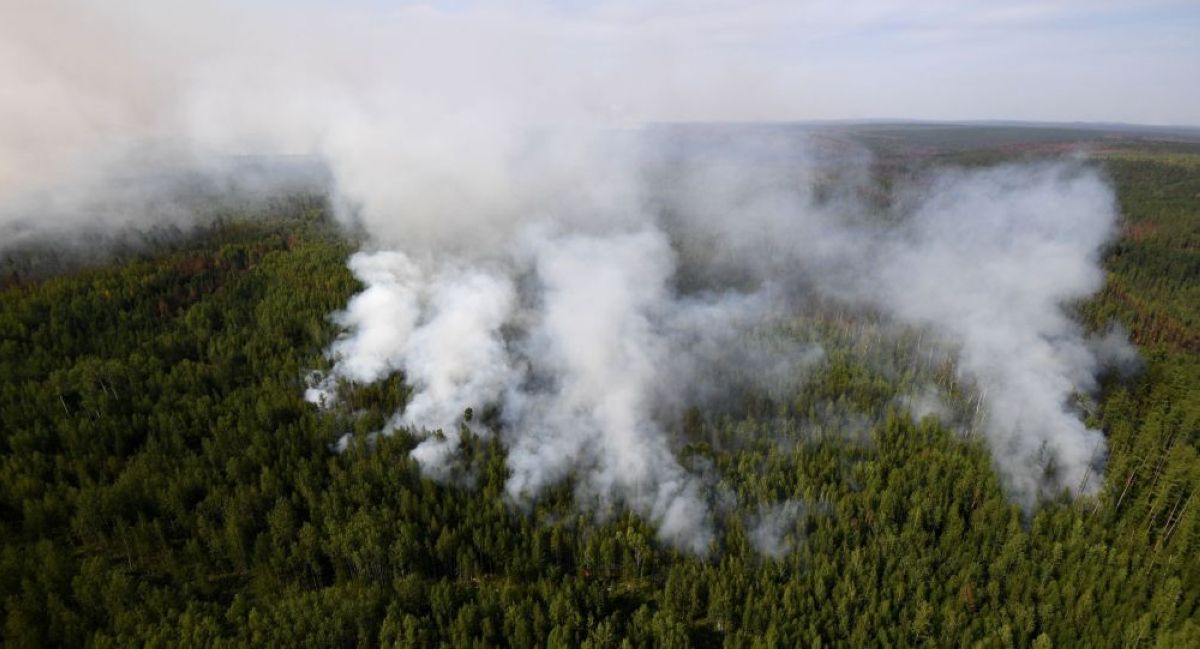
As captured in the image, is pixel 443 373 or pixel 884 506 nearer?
pixel 884 506

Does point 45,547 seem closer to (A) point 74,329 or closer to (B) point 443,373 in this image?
(B) point 443,373

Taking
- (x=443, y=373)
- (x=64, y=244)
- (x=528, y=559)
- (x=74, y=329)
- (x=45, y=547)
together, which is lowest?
(x=528, y=559)

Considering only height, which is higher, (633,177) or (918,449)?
(633,177)

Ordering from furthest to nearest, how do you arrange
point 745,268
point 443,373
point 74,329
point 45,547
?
point 745,268, point 74,329, point 443,373, point 45,547

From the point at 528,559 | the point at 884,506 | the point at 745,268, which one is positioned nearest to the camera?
the point at 528,559

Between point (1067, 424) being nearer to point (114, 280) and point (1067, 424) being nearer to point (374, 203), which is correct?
point (374, 203)

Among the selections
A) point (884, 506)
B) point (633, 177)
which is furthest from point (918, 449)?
point (633, 177)

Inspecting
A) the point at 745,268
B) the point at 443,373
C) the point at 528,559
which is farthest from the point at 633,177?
the point at 528,559
